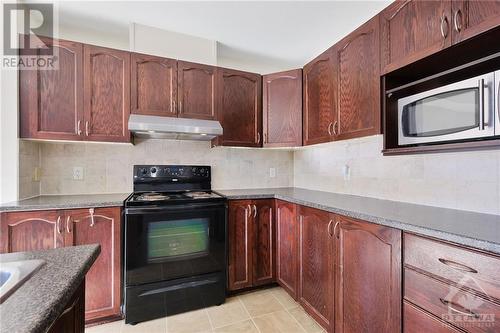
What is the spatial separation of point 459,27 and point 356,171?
1.23 m

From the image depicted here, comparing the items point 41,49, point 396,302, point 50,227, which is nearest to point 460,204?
point 396,302

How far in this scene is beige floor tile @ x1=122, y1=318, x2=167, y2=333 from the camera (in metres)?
1.73

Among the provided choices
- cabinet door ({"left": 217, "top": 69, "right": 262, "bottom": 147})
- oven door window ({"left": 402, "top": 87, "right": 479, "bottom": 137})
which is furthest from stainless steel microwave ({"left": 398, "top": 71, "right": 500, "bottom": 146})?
cabinet door ({"left": 217, "top": 69, "right": 262, "bottom": 147})

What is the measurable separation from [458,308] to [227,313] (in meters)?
1.57

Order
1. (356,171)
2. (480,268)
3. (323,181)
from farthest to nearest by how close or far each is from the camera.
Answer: (323,181) < (356,171) < (480,268)

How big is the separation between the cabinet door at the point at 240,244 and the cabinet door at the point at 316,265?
0.50 meters

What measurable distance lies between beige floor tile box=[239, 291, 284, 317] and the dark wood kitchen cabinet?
0.10m

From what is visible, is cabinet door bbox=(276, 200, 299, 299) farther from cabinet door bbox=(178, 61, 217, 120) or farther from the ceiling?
the ceiling

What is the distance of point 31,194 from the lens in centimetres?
195

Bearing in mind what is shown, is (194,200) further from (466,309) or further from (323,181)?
(466,309)

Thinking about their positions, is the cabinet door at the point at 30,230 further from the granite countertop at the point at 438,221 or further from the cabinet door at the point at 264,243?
the granite countertop at the point at 438,221

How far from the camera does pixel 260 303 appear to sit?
2082 mm

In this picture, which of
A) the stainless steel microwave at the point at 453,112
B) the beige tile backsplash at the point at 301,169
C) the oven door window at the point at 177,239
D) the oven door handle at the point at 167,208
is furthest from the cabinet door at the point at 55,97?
the stainless steel microwave at the point at 453,112

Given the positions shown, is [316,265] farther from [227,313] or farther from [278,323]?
[227,313]
